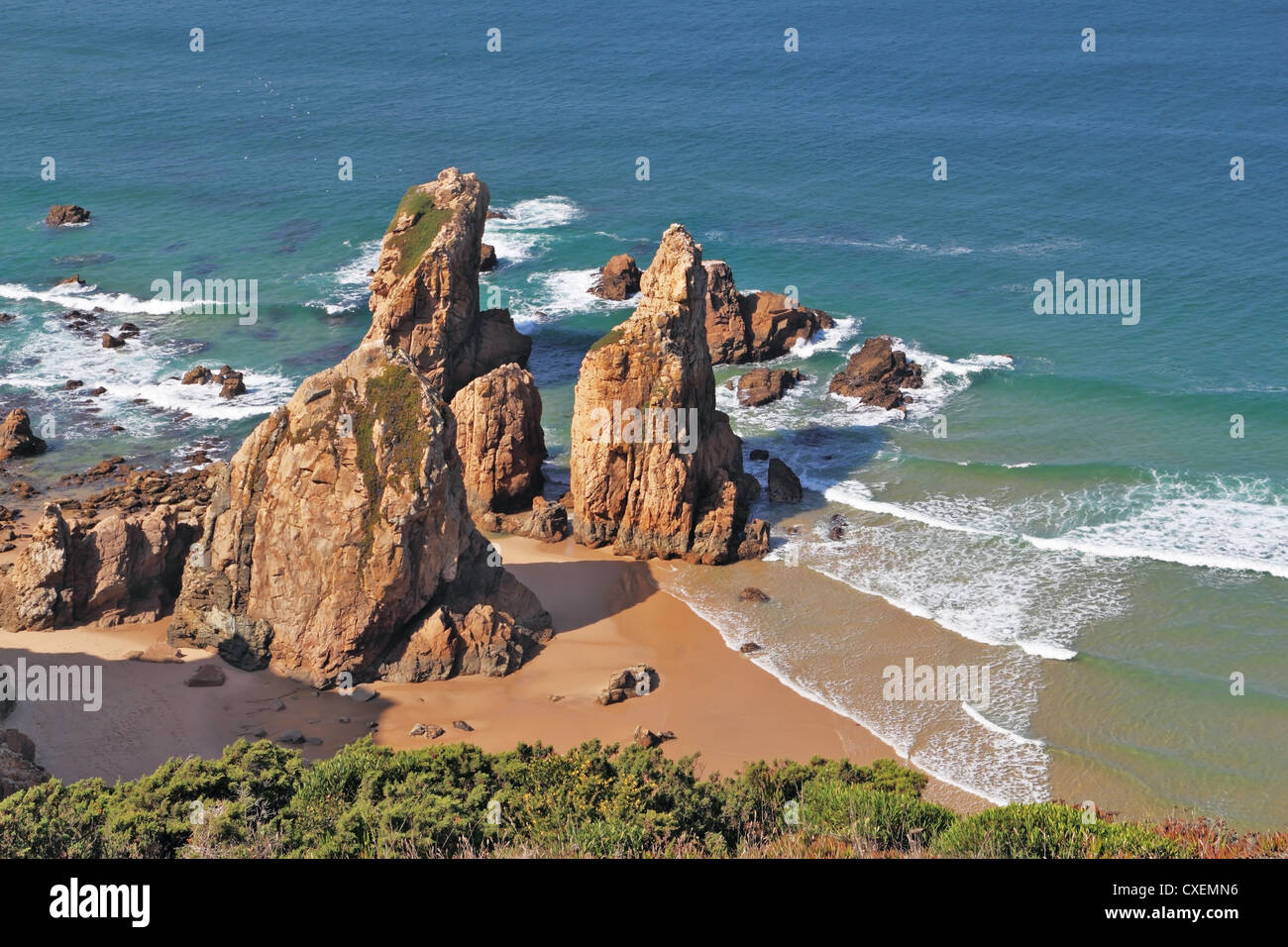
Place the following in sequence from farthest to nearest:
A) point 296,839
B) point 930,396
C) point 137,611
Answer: point 930,396 → point 137,611 → point 296,839

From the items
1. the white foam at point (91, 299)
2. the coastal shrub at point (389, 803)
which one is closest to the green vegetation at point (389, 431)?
the coastal shrub at point (389, 803)

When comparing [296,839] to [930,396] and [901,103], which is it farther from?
[901,103]

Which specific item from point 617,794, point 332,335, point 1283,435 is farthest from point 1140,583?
point 332,335

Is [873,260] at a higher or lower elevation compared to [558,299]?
higher

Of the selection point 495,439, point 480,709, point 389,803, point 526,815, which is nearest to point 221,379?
point 495,439

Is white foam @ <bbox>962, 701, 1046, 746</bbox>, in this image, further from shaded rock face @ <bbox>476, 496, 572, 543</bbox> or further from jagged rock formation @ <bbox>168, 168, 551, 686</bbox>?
shaded rock face @ <bbox>476, 496, 572, 543</bbox>

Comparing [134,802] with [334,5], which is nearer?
[134,802]

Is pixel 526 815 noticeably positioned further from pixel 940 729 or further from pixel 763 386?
pixel 763 386
